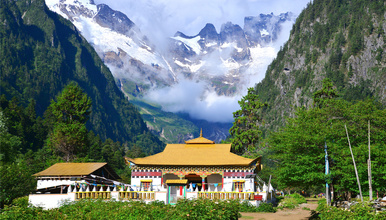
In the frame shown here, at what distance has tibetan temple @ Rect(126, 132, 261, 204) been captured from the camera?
39281mm

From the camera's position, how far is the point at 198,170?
39.8 meters

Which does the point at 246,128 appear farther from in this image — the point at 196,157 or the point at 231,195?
the point at 231,195

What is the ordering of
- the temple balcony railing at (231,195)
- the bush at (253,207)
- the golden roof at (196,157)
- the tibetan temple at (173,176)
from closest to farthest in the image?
the bush at (253,207)
the temple balcony railing at (231,195)
the tibetan temple at (173,176)
the golden roof at (196,157)

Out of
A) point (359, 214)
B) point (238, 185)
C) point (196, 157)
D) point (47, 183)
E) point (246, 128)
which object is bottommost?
point (359, 214)

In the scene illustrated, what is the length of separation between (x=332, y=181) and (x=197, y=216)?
14.7 meters

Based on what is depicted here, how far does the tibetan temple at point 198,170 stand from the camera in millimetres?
39281

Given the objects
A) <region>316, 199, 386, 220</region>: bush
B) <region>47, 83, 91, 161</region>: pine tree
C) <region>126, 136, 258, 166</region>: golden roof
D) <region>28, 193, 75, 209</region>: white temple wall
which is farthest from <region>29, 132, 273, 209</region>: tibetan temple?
<region>47, 83, 91, 161</region>: pine tree

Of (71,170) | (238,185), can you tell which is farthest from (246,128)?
(71,170)

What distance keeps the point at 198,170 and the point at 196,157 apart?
1.97m

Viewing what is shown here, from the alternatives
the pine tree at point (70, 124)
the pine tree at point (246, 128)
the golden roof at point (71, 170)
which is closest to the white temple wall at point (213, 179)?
the golden roof at point (71, 170)

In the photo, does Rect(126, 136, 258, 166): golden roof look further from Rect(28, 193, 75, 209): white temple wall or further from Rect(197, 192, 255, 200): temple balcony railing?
Rect(28, 193, 75, 209): white temple wall

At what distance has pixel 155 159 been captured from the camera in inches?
1630

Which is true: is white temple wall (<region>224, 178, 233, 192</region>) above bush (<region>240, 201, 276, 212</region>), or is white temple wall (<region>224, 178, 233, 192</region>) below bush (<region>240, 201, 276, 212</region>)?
above

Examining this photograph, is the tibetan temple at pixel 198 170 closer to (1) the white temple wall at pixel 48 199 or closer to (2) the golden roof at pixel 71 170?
(2) the golden roof at pixel 71 170
